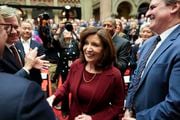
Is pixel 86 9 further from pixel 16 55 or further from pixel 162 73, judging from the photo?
pixel 162 73

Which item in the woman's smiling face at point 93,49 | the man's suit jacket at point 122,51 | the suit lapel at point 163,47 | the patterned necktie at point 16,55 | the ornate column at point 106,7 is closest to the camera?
the suit lapel at point 163,47

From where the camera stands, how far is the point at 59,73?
6.06m

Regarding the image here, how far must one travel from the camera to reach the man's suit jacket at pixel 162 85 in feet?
6.07

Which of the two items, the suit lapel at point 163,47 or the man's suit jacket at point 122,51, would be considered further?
the man's suit jacket at point 122,51

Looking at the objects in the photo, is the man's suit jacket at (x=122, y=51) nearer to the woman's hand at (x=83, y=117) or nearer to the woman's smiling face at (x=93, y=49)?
the woman's smiling face at (x=93, y=49)

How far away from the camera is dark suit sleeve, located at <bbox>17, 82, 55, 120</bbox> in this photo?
3.55ft

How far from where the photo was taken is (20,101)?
3.59 ft

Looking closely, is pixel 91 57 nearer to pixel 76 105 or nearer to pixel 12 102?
pixel 76 105

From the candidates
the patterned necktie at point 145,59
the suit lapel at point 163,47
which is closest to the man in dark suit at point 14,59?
the patterned necktie at point 145,59

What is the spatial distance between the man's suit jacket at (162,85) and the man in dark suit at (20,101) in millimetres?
909

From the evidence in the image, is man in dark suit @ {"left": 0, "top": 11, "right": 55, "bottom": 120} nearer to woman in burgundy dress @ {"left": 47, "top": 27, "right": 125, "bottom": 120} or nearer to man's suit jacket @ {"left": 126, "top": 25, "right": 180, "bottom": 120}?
man's suit jacket @ {"left": 126, "top": 25, "right": 180, "bottom": 120}

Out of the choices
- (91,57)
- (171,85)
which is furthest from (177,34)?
(91,57)

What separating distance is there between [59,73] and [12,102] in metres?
4.99

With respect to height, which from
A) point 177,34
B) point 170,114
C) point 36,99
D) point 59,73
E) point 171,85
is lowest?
point 59,73
